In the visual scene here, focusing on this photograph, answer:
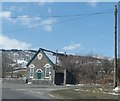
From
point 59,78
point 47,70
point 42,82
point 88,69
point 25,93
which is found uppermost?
point 88,69

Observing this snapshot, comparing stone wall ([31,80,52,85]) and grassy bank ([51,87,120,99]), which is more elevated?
stone wall ([31,80,52,85])

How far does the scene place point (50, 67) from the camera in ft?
237

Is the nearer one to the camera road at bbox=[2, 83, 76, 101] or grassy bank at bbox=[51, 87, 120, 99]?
road at bbox=[2, 83, 76, 101]

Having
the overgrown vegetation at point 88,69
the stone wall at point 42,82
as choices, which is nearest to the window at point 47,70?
the stone wall at point 42,82

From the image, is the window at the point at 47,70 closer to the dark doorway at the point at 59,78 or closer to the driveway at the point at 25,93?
the dark doorway at the point at 59,78

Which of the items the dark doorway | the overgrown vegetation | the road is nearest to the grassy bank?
the road

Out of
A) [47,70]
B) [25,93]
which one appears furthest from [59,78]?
[25,93]

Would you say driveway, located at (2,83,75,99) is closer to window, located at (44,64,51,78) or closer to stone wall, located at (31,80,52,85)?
stone wall, located at (31,80,52,85)

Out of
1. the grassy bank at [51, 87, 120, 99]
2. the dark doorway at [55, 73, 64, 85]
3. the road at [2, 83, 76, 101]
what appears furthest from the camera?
the dark doorway at [55, 73, 64, 85]

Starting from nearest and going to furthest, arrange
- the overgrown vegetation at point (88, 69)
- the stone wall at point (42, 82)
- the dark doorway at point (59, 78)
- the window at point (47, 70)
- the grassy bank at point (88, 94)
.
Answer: the grassy bank at point (88, 94)
the stone wall at point (42, 82)
the dark doorway at point (59, 78)
the window at point (47, 70)
the overgrown vegetation at point (88, 69)

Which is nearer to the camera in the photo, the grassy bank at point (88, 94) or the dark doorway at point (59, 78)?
the grassy bank at point (88, 94)

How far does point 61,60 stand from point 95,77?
8.30 m

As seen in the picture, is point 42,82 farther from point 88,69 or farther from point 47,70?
point 88,69

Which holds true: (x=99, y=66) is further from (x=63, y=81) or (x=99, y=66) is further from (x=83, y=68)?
(x=63, y=81)
